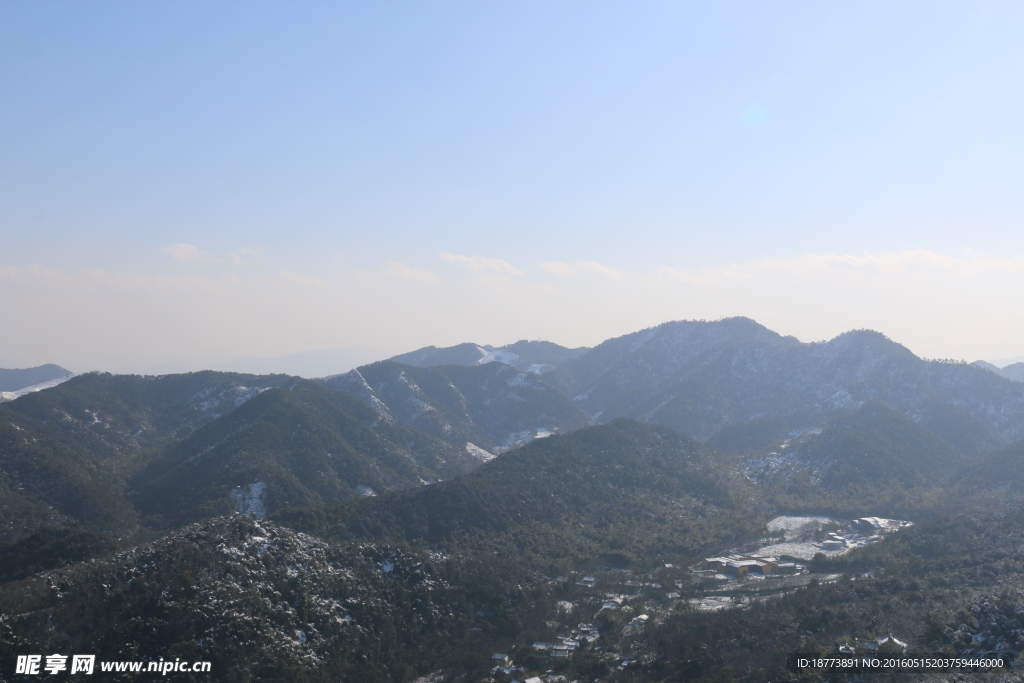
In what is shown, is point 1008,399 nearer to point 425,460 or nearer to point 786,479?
point 786,479

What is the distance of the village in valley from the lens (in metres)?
64.1

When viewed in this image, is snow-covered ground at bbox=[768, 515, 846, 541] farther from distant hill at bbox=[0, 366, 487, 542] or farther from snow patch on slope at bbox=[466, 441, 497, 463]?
snow patch on slope at bbox=[466, 441, 497, 463]

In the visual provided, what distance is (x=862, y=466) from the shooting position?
148625 millimetres

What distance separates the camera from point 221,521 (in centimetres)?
7012

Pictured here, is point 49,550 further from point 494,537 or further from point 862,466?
point 862,466

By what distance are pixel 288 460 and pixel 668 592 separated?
85.4 m

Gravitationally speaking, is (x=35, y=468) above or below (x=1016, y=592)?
above

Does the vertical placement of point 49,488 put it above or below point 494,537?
above

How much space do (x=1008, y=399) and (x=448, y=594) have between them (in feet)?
618

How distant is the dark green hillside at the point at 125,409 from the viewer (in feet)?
493

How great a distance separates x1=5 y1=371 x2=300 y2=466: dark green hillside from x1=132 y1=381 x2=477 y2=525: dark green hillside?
16.0m

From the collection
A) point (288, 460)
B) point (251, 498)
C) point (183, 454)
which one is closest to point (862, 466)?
point (288, 460)

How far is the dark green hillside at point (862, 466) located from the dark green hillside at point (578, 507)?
13364 millimetres

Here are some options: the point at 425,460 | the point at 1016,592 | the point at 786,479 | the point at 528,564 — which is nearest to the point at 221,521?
the point at 528,564
